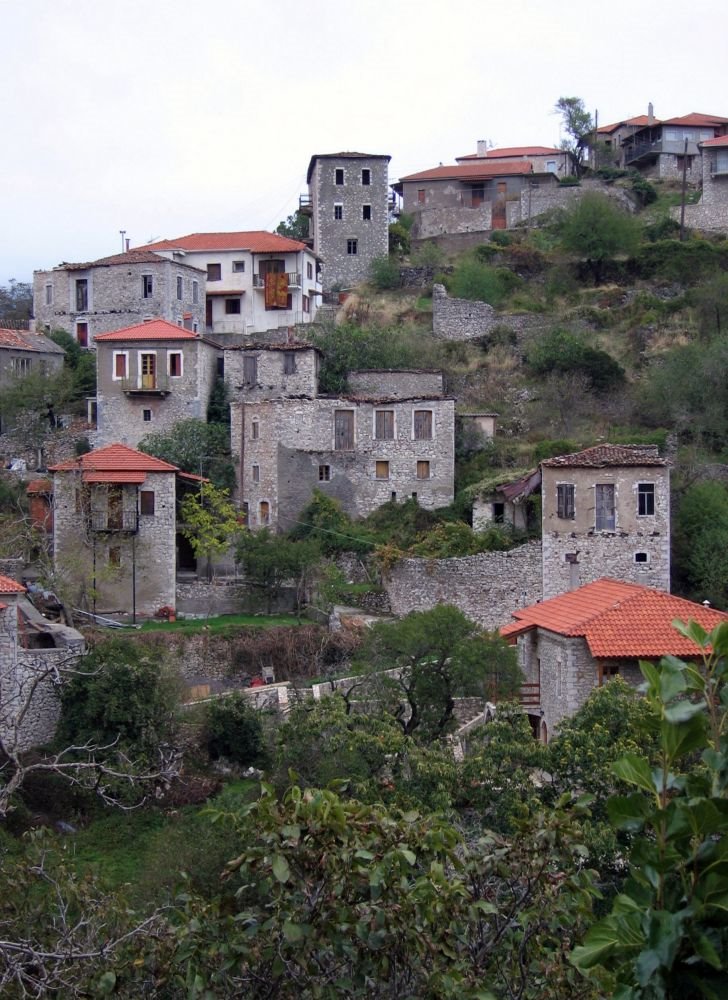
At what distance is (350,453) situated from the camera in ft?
121

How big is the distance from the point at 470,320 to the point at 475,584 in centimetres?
1827

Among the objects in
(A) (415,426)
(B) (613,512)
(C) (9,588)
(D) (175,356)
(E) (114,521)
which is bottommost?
(C) (9,588)

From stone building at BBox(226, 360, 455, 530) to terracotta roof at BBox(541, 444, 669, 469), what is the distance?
6.43 metres

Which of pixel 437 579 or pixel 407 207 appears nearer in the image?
pixel 437 579

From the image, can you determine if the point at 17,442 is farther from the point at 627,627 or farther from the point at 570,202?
the point at 570,202

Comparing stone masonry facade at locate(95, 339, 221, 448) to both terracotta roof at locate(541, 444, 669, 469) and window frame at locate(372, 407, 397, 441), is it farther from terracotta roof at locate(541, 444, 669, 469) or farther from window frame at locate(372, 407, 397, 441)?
terracotta roof at locate(541, 444, 669, 469)

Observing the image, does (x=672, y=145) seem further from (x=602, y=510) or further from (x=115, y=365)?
(x=602, y=510)

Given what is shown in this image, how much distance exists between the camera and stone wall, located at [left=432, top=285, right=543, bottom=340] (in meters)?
47.6

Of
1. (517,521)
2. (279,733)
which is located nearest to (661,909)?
(279,733)

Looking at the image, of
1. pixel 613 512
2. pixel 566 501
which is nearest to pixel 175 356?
pixel 566 501

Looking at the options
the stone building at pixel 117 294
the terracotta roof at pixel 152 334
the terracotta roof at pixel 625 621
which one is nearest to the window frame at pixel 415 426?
the terracotta roof at pixel 152 334

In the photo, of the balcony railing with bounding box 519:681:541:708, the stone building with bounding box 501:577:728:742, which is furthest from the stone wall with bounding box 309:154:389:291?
the balcony railing with bounding box 519:681:541:708

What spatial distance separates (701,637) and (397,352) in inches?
1500

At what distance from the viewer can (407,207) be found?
6475 centimetres
